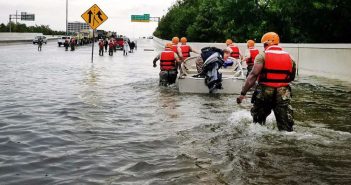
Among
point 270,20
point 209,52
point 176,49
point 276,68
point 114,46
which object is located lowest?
point 276,68

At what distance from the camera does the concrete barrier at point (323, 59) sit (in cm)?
2150

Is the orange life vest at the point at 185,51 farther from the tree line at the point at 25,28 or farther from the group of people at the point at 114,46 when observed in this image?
the tree line at the point at 25,28

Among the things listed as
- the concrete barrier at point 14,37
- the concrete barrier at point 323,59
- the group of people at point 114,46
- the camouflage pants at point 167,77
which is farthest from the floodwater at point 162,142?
the concrete barrier at point 14,37

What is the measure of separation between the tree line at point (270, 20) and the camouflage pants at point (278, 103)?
15439mm

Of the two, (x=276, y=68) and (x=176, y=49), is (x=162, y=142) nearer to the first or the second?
(x=276, y=68)

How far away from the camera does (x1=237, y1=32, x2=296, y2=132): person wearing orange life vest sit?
810cm

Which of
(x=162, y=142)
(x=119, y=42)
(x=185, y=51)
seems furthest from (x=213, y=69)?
(x=119, y=42)

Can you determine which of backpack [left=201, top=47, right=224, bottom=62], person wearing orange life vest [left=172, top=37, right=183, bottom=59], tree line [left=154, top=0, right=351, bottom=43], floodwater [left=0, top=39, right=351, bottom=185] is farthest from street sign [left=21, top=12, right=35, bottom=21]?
floodwater [left=0, top=39, right=351, bottom=185]

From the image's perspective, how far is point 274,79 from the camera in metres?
8.16

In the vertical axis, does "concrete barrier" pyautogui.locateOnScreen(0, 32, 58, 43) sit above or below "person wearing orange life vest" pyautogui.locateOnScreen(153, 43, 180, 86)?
above

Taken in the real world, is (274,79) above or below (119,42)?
below

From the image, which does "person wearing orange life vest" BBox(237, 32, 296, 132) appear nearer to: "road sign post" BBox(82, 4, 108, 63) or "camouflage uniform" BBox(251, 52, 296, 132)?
"camouflage uniform" BBox(251, 52, 296, 132)

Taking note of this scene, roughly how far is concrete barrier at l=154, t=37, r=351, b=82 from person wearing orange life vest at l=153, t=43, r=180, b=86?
27.9ft

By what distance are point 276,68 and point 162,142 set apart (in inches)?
88.3
